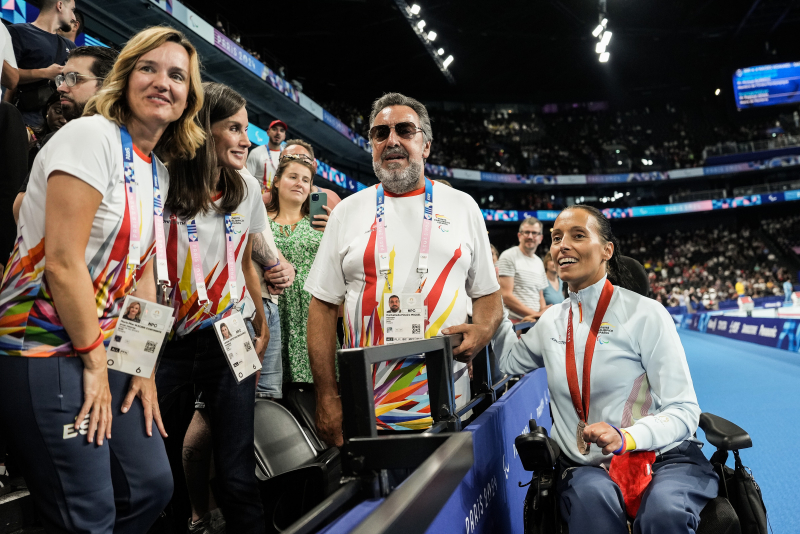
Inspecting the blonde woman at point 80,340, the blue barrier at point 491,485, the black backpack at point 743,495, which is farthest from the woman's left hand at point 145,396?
the black backpack at point 743,495

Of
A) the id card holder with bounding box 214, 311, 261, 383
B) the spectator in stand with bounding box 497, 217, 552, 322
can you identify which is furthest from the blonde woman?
the spectator in stand with bounding box 497, 217, 552, 322

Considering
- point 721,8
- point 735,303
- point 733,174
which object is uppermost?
point 721,8

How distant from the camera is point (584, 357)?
196cm

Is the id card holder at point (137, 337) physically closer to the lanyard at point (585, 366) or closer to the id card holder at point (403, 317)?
the id card holder at point (403, 317)

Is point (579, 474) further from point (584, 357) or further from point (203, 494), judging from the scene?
point (203, 494)

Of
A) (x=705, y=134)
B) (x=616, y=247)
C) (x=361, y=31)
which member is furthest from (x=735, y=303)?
(x=616, y=247)

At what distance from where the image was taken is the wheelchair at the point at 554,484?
1.59 meters

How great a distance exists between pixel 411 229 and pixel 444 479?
3.84 ft

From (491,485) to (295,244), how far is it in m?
1.60

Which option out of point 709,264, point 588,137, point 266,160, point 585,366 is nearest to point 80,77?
point 585,366

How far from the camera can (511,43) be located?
2334cm

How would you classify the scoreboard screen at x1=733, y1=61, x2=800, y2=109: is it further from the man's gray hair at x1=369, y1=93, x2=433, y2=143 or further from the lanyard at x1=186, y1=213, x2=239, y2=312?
the lanyard at x1=186, y1=213, x2=239, y2=312

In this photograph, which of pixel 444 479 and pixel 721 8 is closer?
pixel 444 479

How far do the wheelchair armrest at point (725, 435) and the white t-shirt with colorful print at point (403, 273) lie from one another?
31.8 inches
